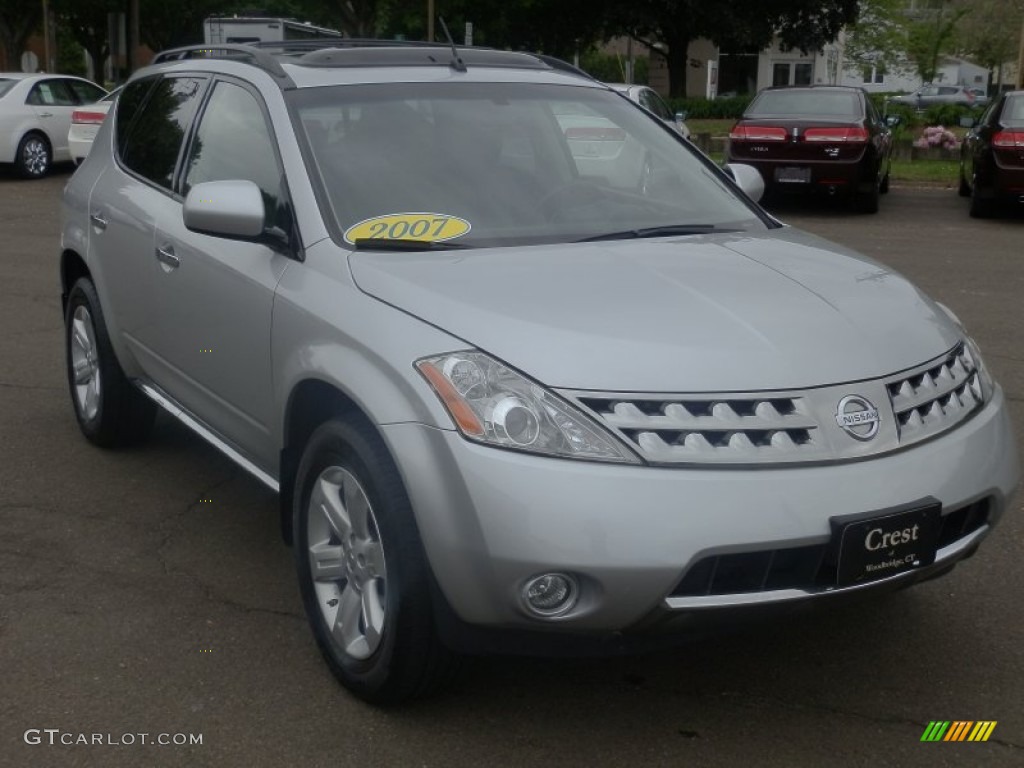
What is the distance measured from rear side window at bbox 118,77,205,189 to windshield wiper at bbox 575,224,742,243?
5.96 ft

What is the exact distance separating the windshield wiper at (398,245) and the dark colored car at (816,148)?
41.8 feet

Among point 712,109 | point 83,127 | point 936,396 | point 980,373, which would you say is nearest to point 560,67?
point 980,373

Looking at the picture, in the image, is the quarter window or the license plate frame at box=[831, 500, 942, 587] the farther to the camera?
the quarter window

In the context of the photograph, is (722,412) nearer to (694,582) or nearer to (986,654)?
(694,582)

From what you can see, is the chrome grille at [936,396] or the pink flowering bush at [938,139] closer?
the chrome grille at [936,396]

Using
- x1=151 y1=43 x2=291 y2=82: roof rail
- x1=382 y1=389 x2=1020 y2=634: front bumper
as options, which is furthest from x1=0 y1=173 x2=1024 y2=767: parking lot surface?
x1=151 y1=43 x2=291 y2=82: roof rail

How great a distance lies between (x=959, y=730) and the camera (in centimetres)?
348

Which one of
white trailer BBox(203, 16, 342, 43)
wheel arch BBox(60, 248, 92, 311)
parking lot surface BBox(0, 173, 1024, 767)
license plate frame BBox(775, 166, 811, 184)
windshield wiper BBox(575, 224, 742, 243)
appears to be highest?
white trailer BBox(203, 16, 342, 43)

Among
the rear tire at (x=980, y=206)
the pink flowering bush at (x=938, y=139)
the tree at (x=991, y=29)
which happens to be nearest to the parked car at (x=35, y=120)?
the rear tire at (x=980, y=206)

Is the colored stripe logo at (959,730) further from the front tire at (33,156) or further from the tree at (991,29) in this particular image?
the tree at (991,29)

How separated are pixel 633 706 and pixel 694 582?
68cm

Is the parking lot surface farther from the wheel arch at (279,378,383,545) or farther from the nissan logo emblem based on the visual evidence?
the nissan logo emblem

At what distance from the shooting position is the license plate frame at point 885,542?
123 inches

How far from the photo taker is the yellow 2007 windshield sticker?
3.94 m
